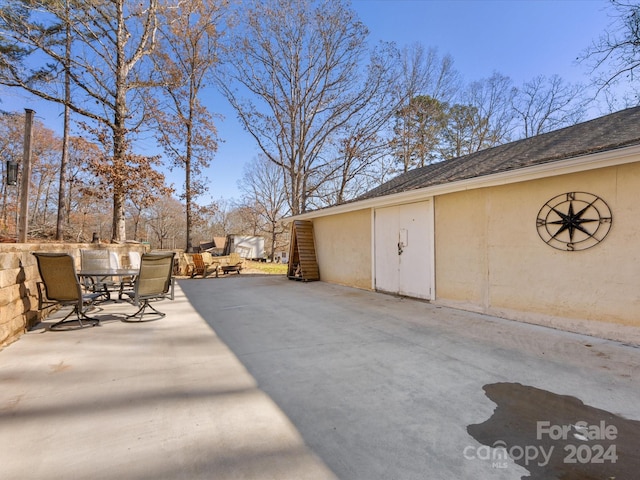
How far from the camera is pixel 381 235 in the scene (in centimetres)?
744

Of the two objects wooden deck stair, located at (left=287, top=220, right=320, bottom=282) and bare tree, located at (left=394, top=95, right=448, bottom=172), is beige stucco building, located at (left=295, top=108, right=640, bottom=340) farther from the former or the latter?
bare tree, located at (left=394, top=95, right=448, bottom=172)

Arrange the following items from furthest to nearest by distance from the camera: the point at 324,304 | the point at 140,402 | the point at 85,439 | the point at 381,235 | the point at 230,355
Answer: the point at 381,235 < the point at 324,304 < the point at 230,355 < the point at 140,402 < the point at 85,439

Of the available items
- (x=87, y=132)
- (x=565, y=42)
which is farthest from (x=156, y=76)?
(x=565, y=42)

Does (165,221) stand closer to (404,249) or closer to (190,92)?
(190,92)

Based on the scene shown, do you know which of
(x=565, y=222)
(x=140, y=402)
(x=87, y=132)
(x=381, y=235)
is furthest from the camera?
(x=87, y=132)

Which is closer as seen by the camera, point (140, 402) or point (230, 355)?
point (140, 402)

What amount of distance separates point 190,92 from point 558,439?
63.8ft

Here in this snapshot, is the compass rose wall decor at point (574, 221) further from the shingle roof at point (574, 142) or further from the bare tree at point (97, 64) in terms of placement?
the bare tree at point (97, 64)

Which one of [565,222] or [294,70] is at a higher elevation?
[294,70]

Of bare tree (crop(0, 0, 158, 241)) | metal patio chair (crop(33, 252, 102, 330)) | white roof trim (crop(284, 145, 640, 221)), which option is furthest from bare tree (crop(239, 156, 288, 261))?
Result: metal patio chair (crop(33, 252, 102, 330))

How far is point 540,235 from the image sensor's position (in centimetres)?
435

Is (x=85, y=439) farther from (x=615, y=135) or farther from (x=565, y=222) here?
(x=615, y=135)

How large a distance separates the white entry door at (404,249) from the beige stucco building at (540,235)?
24 millimetres

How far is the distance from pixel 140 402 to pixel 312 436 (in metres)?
1.32
